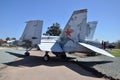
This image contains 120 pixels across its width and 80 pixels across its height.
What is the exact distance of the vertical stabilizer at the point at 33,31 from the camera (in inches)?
868

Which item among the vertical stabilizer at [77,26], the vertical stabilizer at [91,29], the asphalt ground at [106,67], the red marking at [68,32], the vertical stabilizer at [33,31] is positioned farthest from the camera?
the vertical stabilizer at [91,29]

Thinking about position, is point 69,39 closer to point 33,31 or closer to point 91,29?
point 33,31

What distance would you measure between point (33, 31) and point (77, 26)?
4772 mm

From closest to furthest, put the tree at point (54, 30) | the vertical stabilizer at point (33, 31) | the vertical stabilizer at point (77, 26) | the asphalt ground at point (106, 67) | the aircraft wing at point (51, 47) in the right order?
1. the asphalt ground at point (106, 67)
2. the aircraft wing at point (51, 47)
3. the vertical stabilizer at point (77, 26)
4. the vertical stabilizer at point (33, 31)
5. the tree at point (54, 30)

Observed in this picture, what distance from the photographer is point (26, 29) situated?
23688 millimetres

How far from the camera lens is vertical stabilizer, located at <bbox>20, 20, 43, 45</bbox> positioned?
22039 mm

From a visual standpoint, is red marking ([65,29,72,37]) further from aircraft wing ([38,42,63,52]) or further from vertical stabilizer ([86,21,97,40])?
vertical stabilizer ([86,21,97,40])

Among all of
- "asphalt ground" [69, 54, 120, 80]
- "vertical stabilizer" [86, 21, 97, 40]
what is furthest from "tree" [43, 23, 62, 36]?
"asphalt ground" [69, 54, 120, 80]

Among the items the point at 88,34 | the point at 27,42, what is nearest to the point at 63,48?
the point at 27,42

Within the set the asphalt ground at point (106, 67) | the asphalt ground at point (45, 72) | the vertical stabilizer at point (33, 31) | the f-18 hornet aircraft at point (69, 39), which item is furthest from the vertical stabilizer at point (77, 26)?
the asphalt ground at point (45, 72)

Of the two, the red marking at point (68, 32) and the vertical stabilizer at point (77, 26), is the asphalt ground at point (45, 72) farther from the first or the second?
the red marking at point (68, 32)

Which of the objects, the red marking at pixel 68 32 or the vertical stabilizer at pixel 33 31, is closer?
the red marking at pixel 68 32

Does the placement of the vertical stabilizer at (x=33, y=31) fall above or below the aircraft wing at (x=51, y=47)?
above

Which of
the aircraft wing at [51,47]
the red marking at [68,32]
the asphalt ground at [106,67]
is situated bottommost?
the asphalt ground at [106,67]
